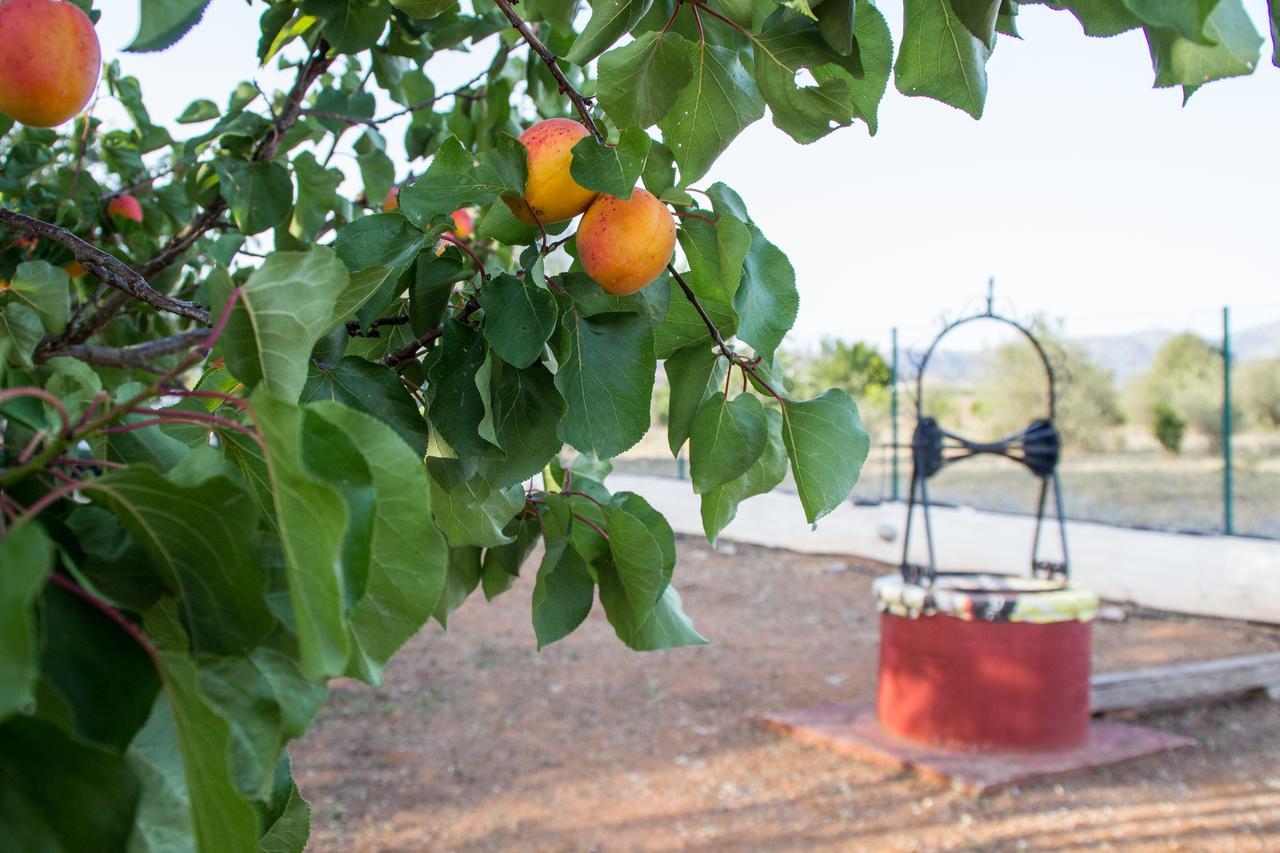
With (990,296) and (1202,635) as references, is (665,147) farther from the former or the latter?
(1202,635)

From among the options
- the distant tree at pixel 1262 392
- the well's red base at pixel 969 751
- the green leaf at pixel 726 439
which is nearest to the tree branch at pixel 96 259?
the green leaf at pixel 726 439

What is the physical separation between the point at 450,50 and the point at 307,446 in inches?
48.9

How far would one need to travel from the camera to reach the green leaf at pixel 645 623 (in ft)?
2.80

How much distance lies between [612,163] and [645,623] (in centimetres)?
38

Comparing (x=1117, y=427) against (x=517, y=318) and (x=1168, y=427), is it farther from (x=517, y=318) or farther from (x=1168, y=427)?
(x=517, y=318)

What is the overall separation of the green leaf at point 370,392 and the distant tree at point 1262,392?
11.9 m

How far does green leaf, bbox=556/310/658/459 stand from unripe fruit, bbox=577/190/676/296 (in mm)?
31

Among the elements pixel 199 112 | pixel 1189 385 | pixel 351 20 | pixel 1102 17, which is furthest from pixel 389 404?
pixel 1189 385

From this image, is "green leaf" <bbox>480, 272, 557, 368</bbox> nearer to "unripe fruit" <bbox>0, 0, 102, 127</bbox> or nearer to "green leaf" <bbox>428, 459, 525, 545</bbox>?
"green leaf" <bbox>428, 459, 525, 545</bbox>

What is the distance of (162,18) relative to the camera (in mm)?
400

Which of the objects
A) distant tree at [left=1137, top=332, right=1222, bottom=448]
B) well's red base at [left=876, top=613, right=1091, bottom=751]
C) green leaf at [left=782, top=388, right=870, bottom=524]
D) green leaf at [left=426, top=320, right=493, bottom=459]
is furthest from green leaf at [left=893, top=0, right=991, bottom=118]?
distant tree at [left=1137, top=332, right=1222, bottom=448]

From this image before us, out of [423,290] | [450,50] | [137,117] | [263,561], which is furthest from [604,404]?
[137,117]

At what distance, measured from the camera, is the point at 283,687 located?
0.47 metres

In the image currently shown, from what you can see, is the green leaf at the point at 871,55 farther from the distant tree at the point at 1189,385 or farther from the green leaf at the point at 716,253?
the distant tree at the point at 1189,385
